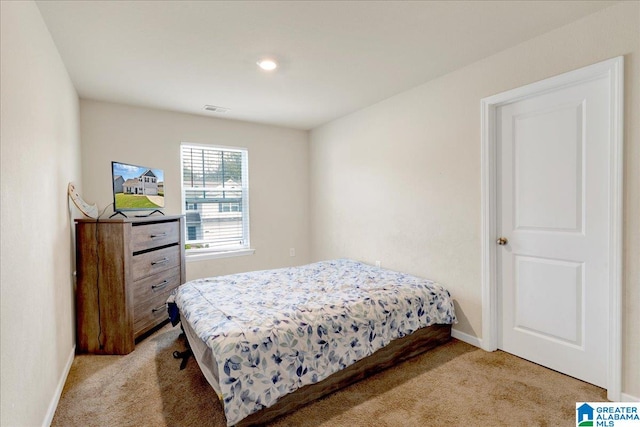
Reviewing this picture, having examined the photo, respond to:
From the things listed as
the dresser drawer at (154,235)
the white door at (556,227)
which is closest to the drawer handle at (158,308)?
the dresser drawer at (154,235)

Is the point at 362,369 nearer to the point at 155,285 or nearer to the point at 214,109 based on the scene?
the point at 155,285

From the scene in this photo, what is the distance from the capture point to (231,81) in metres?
2.90

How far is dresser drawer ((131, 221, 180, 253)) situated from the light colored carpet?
3.32 feet

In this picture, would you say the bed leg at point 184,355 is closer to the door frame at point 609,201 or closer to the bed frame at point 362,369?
the bed frame at point 362,369

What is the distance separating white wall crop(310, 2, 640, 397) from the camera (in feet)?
6.03

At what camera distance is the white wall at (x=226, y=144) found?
342 centimetres

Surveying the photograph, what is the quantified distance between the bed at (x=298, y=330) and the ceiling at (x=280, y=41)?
1905 mm

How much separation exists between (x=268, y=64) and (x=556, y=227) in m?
2.57

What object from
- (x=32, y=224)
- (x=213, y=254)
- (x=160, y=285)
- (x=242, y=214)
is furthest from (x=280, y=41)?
(x=213, y=254)

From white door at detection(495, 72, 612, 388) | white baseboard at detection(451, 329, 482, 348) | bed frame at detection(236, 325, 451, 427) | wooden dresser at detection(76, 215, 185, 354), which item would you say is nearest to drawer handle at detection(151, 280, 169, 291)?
wooden dresser at detection(76, 215, 185, 354)

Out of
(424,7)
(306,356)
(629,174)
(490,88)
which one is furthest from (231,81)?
(629,174)

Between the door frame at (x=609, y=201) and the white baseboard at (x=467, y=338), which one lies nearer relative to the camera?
the door frame at (x=609, y=201)

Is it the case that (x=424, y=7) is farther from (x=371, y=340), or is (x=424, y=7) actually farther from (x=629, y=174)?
(x=371, y=340)

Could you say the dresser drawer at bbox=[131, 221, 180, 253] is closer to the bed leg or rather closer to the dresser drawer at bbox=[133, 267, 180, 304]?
the dresser drawer at bbox=[133, 267, 180, 304]
